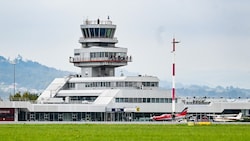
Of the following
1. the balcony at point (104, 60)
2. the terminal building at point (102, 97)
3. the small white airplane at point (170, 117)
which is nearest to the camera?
the small white airplane at point (170, 117)

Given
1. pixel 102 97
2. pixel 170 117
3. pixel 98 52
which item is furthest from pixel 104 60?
pixel 170 117

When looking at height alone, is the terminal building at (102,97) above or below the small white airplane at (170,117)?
above

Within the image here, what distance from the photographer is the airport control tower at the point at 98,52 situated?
616ft

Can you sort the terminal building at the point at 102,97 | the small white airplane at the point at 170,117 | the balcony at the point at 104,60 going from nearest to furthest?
the small white airplane at the point at 170,117, the terminal building at the point at 102,97, the balcony at the point at 104,60

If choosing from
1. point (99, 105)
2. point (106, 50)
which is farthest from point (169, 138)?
point (106, 50)

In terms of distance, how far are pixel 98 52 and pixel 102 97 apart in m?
13.0

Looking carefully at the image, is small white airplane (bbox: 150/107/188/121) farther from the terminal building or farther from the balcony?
the balcony

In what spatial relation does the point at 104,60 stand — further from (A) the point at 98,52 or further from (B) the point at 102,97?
(B) the point at 102,97

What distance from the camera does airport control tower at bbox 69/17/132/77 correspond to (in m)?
188

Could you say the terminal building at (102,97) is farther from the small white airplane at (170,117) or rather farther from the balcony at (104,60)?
the small white airplane at (170,117)

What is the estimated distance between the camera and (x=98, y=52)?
187375 mm

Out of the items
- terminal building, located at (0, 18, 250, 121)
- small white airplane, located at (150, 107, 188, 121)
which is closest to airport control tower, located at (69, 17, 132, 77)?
terminal building, located at (0, 18, 250, 121)

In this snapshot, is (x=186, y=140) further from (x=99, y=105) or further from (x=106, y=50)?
(x=106, y=50)

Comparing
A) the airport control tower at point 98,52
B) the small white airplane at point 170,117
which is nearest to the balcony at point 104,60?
the airport control tower at point 98,52
